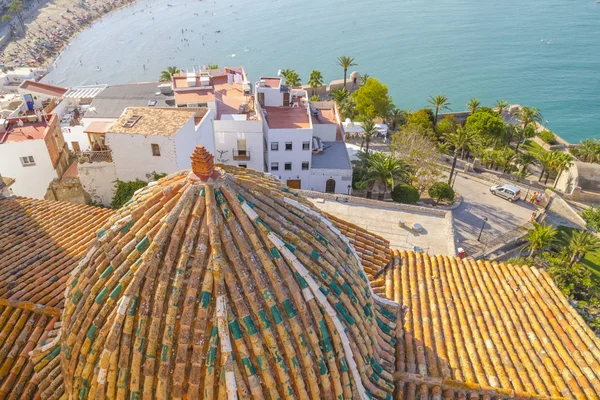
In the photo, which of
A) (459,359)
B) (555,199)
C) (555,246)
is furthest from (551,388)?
(555,199)

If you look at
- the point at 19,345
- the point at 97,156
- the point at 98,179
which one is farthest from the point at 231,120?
the point at 19,345

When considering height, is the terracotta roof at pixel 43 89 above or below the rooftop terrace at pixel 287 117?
above

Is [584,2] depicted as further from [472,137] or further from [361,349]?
[361,349]

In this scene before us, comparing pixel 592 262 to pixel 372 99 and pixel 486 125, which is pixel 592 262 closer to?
pixel 486 125

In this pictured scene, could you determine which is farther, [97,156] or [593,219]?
[593,219]

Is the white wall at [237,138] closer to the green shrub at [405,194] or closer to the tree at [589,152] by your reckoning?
the green shrub at [405,194]

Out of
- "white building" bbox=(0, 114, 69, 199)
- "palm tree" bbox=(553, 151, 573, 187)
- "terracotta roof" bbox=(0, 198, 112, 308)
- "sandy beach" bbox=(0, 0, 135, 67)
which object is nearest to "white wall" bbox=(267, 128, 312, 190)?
"white building" bbox=(0, 114, 69, 199)

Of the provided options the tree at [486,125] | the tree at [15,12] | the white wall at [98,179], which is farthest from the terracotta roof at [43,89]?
the tree at [15,12]
